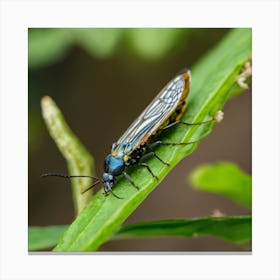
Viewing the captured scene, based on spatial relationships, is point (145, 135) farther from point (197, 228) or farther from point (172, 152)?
point (197, 228)


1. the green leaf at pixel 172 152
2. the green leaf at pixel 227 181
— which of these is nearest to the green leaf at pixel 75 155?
the green leaf at pixel 172 152

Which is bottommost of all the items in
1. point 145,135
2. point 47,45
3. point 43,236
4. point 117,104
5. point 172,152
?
point 43,236

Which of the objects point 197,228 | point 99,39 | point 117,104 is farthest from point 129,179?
point 117,104

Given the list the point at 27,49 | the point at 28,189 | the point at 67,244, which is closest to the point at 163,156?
the point at 67,244

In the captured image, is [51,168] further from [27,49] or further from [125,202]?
[125,202]

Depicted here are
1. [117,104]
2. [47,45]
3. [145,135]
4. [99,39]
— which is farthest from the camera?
[117,104]

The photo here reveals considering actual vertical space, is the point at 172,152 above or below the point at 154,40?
below
